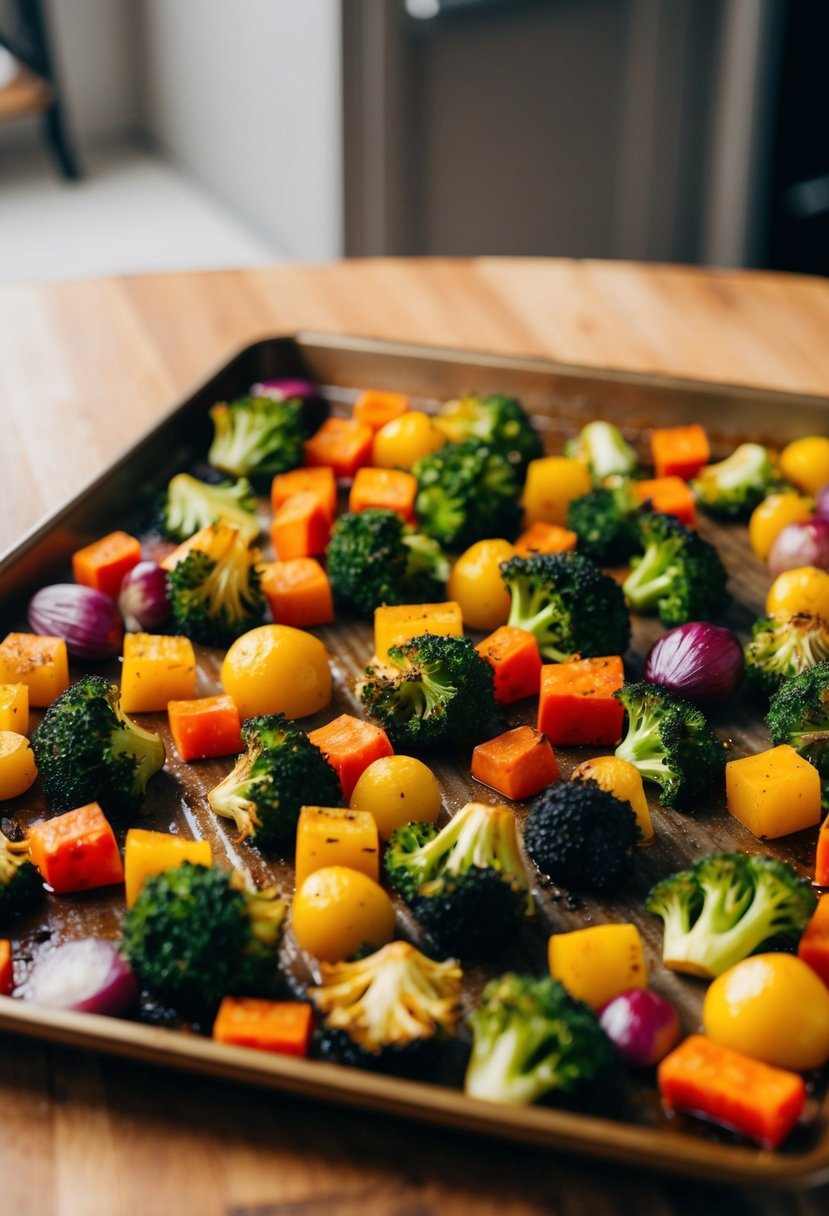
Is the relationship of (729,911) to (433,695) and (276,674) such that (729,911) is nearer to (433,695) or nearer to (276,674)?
(433,695)

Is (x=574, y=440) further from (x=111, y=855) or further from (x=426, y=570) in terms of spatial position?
(x=111, y=855)

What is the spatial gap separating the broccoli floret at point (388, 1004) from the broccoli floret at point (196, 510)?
46.3 inches

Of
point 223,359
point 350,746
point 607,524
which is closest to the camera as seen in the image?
point 350,746

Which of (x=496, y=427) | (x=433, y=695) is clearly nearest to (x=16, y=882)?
(x=433, y=695)

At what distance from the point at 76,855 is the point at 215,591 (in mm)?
687

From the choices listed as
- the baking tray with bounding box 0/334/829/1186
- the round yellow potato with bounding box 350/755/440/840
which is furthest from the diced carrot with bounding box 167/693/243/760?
the round yellow potato with bounding box 350/755/440/840

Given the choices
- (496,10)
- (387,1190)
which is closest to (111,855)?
(387,1190)

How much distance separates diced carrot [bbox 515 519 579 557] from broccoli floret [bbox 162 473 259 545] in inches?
21.7

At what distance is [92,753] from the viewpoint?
75.6 inches

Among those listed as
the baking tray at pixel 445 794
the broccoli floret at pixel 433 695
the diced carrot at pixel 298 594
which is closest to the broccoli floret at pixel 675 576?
the baking tray at pixel 445 794

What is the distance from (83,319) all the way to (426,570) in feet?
4.70

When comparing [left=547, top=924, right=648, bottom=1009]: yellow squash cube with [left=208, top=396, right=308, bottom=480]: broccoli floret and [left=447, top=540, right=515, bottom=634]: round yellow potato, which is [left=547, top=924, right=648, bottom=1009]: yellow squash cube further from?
[left=208, top=396, right=308, bottom=480]: broccoli floret

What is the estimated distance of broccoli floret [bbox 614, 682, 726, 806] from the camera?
1.97 metres

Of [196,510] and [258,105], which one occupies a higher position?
[258,105]
